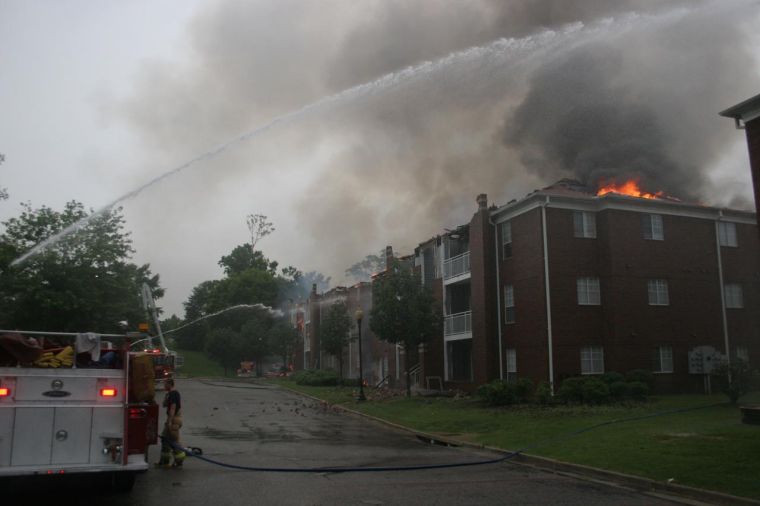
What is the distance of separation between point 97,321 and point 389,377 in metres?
15.9

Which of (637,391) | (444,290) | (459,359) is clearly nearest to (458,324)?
(444,290)

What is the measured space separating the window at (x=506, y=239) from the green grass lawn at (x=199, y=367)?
162ft

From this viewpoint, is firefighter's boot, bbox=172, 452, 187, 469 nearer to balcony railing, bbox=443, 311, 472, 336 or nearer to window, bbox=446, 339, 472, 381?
balcony railing, bbox=443, 311, 472, 336

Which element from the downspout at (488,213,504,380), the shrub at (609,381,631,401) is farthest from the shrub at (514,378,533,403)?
the downspout at (488,213,504,380)

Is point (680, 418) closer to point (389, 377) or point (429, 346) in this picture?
point (429, 346)

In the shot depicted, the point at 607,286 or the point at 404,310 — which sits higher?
the point at 607,286

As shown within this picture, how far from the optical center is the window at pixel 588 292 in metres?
24.6

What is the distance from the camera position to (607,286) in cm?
2458

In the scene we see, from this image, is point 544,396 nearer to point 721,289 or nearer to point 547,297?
point 547,297

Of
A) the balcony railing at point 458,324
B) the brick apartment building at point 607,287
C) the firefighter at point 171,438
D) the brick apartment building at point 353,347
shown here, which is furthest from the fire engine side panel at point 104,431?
the brick apartment building at point 353,347

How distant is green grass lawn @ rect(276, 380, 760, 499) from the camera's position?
981 centimetres

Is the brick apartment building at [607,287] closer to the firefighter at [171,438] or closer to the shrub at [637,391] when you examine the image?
the shrub at [637,391]

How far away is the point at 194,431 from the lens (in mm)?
17188

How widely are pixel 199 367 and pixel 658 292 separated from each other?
6298cm
